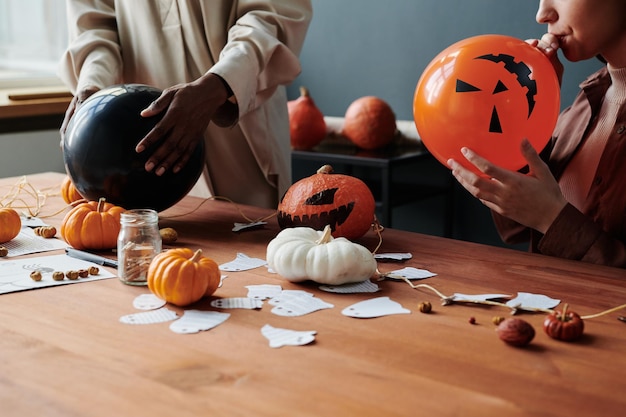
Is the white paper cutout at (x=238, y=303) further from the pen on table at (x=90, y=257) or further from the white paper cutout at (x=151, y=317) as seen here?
the pen on table at (x=90, y=257)

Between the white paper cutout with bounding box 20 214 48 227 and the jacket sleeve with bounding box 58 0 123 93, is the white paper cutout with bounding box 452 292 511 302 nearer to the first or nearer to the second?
the white paper cutout with bounding box 20 214 48 227

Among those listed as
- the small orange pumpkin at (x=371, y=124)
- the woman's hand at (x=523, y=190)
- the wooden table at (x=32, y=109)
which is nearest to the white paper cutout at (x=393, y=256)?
the woman's hand at (x=523, y=190)

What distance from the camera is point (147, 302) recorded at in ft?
4.29

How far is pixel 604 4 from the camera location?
5.03 ft

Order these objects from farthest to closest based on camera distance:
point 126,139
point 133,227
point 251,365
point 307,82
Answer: point 307,82 < point 126,139 < point 133,227 < point 251,365

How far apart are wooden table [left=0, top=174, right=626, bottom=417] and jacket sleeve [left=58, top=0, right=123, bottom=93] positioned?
889 mm

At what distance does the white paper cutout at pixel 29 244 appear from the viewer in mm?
1645

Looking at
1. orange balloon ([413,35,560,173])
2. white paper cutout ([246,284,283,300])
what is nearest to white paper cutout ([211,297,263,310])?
white paper cutout ([246,284,283,300])

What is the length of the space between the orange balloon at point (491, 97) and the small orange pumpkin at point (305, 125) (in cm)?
194

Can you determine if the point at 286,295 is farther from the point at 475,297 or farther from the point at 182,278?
the point at 475,297

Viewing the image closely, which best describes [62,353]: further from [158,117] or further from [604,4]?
[604,4]

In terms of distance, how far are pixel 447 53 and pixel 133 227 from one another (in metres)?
0.67

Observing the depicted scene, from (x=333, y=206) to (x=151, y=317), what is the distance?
54 centimetres

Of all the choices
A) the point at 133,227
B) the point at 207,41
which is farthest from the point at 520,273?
the point at 207,41
